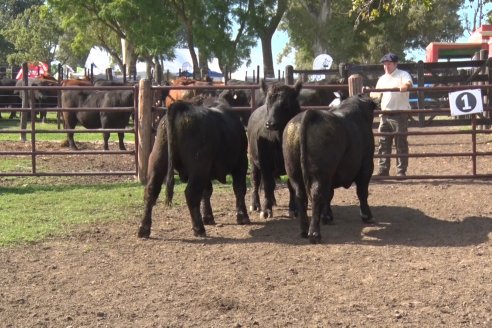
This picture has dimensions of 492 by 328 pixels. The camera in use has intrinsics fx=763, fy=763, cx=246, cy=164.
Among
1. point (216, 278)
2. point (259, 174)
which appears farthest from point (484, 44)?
point (216, 278)

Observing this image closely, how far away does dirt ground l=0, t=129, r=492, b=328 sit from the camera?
5.03 m

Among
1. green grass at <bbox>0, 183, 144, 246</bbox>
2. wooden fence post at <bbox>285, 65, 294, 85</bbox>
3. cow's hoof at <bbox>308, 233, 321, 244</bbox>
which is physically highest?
wooden fence post at <bbox>285, 65, 294, 85</bbox>

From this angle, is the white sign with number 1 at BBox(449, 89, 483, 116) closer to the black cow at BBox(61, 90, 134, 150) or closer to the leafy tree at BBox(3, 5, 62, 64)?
the black cow at BBox(61, 90, 134, 150)

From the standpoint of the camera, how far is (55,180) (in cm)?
1177

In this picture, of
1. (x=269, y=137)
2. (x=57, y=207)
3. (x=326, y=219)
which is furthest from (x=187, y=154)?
(x=57, y=207)

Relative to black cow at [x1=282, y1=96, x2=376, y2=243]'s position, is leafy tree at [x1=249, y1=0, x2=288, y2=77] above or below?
above

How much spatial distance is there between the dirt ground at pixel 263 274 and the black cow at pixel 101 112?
244 inches

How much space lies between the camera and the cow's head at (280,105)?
314 inches

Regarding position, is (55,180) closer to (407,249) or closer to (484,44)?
(407,249)

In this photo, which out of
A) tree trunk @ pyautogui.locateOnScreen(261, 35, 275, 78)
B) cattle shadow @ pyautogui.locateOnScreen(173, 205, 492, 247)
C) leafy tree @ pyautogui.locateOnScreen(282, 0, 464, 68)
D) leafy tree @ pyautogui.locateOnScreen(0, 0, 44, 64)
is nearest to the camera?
cattle shadow @ pyautogui.locateOnScreen(173, 205, 492, 247)

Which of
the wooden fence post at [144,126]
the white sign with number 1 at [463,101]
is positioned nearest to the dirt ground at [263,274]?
the wooden fence post at [144,126]

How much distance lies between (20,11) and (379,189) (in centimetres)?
9451

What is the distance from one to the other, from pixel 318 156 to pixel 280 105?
106cm

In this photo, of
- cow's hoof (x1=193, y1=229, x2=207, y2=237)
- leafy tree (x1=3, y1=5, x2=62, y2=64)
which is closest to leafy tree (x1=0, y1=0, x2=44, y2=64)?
leafy tree (x1=3, y1=5, x2=62, y2=64)
